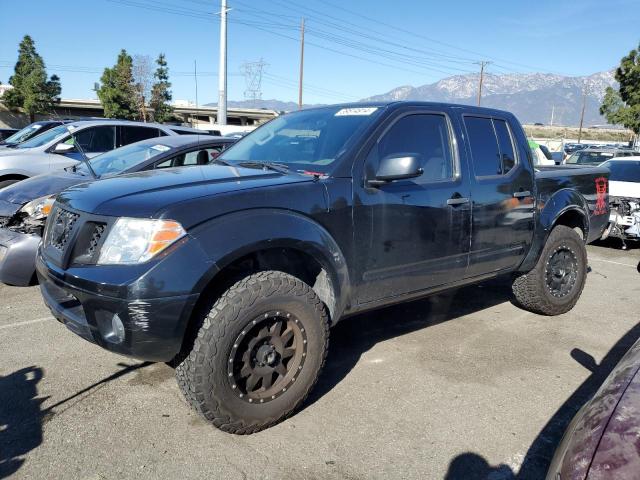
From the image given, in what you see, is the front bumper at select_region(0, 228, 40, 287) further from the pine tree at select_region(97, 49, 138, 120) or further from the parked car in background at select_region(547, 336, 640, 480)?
the pine tree at select_region(97, 49, 138, 120)

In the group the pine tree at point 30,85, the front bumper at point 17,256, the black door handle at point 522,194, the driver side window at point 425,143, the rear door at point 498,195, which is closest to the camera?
the driver side window at point 425,143

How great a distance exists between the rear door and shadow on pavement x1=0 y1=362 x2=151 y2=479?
8.91 feet

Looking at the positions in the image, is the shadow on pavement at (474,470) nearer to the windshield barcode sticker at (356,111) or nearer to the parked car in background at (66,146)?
the windshield barcode sticker at (356,111)

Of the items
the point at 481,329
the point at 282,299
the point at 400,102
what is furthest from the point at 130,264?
the point at 481,329

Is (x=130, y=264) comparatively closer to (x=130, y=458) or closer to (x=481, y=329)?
(x=130, y=458)

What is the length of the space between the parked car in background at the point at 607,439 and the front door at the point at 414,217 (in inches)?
64.1

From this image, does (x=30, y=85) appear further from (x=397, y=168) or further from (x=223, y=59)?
(x=397, y=168)

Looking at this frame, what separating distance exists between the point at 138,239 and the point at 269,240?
674 millimetres

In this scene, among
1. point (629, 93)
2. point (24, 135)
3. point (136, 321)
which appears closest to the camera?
point (136, 321)

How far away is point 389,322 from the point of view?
16.1ft

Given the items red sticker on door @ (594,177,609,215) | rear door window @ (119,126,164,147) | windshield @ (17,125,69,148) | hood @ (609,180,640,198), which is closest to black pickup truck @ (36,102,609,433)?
red sticker on door @ (594,177,609,215)

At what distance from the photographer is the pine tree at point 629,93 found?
2944 cm

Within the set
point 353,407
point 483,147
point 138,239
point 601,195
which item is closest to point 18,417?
point 138,239

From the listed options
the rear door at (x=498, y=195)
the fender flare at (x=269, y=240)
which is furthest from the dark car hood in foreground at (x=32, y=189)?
the rear door at (x=498, y=195)
